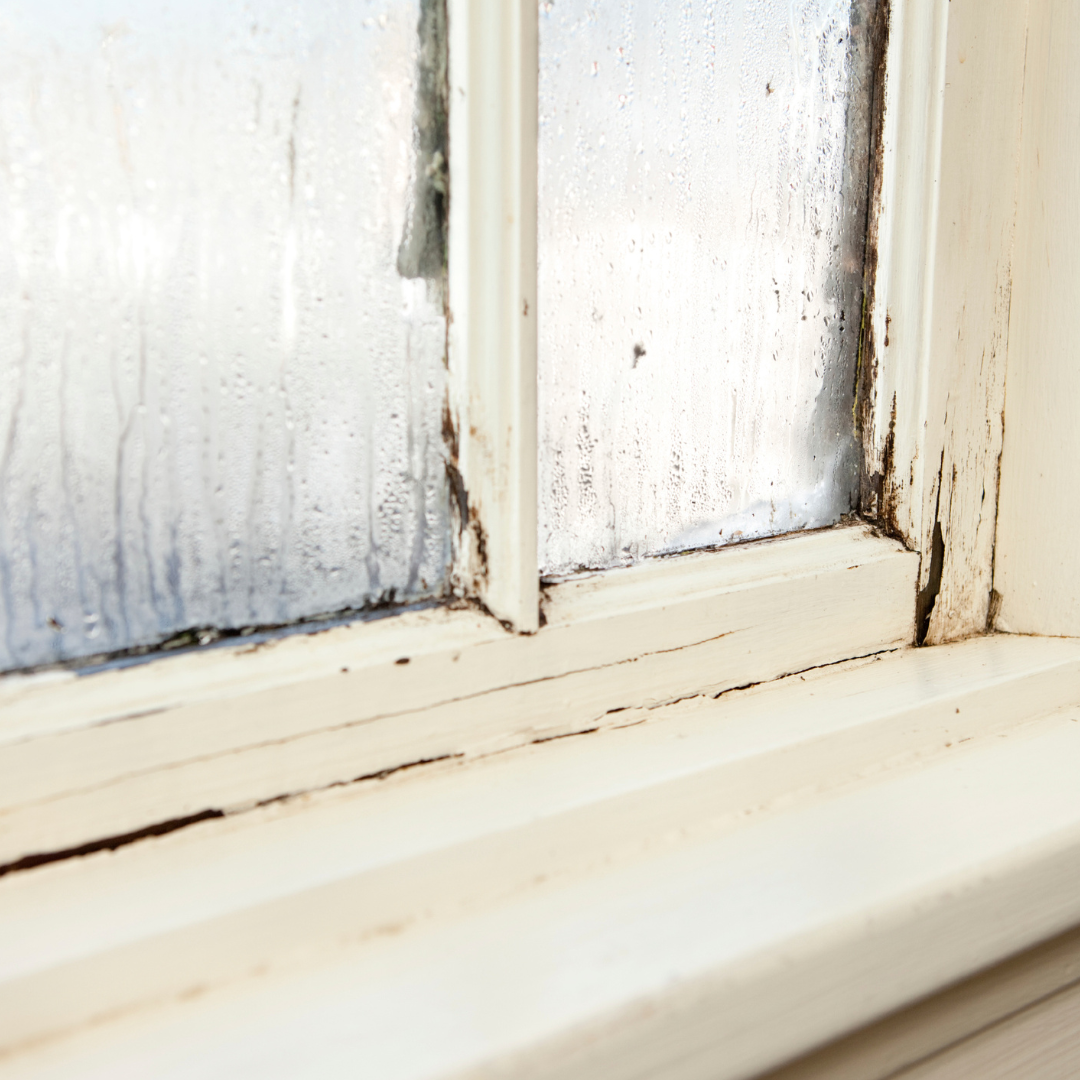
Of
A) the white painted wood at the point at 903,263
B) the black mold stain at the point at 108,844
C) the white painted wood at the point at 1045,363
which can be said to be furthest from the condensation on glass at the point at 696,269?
the black mold stain at the point at 108,844

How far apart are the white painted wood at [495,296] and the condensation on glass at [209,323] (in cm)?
2

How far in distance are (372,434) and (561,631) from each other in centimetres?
17

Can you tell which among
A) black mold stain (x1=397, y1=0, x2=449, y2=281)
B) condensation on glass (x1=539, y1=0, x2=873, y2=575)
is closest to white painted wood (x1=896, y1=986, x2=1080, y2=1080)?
condensation on glass (x1=539, y1=0, x2=873, y2=575)

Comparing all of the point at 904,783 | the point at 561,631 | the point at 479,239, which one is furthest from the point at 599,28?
the point at 904,783

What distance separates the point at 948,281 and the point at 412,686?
1.63 ft

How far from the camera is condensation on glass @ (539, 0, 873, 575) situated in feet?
1.94

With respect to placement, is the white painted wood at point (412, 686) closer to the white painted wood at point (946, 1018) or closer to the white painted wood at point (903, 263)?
the white painted wood at point (903, 263)

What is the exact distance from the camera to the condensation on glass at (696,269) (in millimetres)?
590

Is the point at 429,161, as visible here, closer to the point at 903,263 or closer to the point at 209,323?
the point at 209,323

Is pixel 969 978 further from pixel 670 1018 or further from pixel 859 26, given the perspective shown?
Result: pixel 859 26

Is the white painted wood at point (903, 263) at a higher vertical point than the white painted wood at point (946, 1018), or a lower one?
higher

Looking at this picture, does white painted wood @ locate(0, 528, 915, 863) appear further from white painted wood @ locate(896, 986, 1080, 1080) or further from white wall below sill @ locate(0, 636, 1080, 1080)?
white painted wood @ locate(896, 986, 1080, 1080)

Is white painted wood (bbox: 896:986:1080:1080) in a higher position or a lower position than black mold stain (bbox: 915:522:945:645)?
lower

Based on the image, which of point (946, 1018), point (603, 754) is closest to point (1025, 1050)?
point (946, 1018)
